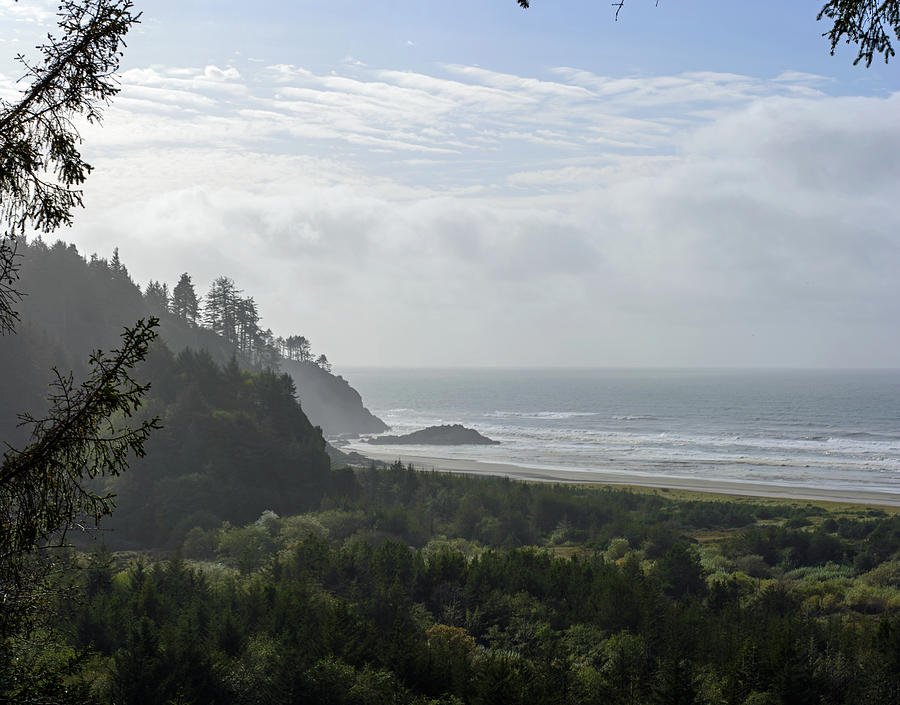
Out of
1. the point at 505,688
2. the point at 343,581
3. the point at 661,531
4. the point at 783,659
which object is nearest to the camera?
the point at 505,688

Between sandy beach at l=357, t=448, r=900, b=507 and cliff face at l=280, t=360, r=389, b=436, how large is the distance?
3414cm

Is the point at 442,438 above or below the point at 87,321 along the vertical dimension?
below

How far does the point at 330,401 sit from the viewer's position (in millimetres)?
118375

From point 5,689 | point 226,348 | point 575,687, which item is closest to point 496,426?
point 226,348

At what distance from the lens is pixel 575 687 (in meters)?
14.5

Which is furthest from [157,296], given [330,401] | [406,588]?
[406,588]

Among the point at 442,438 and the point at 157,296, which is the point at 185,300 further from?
the point at 442,438

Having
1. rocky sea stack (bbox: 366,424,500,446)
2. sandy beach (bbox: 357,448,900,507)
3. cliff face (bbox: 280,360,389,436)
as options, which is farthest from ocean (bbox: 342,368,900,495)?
cliff face (bbox: 280,360,389,436)

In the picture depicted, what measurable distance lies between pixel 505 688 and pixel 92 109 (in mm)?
12089

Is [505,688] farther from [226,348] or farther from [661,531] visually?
[226,348]

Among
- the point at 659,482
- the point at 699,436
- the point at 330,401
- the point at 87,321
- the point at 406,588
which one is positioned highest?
the point at 87,321

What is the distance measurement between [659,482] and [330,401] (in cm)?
6883

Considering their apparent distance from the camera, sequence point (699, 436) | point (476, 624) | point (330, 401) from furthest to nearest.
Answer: point (330, 401) → point (699, 436) → point (476, 624)

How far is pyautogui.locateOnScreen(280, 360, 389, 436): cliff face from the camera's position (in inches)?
4438
